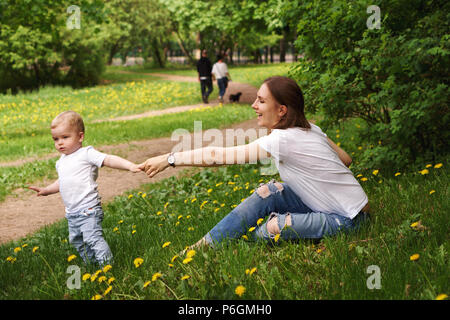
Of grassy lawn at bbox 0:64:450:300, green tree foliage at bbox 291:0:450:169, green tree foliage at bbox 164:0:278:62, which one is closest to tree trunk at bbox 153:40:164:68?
green tree foliage at bbox 164:0:278:62

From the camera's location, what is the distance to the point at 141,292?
9.11 ft

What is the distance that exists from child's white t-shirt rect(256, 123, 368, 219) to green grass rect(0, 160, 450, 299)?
247 millimetres

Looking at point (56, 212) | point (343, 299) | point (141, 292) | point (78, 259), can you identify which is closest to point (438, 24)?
point (343, 299)

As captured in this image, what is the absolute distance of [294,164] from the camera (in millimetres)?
3266

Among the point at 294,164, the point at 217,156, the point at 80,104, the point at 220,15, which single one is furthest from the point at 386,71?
the point at 80,104

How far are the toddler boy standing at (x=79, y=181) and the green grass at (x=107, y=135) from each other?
4.43 m

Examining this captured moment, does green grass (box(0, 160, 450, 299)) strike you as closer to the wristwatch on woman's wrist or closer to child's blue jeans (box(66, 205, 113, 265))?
child's blue jeans (box(66, 205, 113, 265))

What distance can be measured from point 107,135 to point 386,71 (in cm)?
873

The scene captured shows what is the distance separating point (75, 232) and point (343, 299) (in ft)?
8.06

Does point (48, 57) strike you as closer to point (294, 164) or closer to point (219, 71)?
point (219, 71)

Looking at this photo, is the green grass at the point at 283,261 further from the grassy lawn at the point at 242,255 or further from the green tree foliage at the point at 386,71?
the green tree foliage at the point at 386,71

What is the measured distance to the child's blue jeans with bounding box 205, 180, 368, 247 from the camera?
3.22 meters

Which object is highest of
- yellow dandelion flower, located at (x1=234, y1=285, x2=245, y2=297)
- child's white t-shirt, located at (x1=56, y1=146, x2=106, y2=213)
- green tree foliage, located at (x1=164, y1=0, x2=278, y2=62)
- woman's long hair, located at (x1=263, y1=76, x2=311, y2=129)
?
green tree foliage, located at (x1=164, y1=0, x2=278, y2=62)

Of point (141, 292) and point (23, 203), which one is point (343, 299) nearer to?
point (141, 292)
